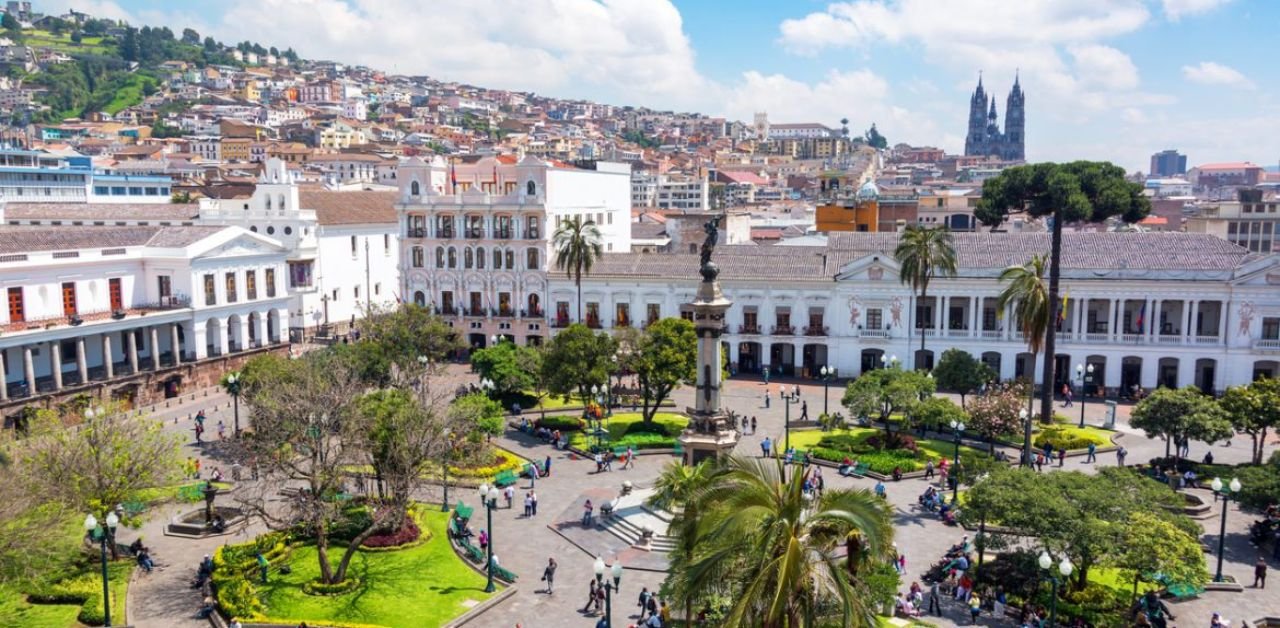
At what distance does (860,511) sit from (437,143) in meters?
192

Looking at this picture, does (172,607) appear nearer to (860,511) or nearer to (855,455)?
(860,511)

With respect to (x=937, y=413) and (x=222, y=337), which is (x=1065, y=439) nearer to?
(x=937, y=413)

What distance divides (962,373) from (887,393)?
8133 millimetres

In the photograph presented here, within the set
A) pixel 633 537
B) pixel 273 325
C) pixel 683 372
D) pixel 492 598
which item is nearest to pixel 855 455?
pixel 683 372

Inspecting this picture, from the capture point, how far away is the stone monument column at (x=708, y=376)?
32531 millimetres

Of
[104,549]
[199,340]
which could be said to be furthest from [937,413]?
[199,340]

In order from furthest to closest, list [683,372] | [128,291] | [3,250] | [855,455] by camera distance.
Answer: [128,291] < [3,250] < [683,372] < [855,455]

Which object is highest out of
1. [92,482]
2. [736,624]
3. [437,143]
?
[437,143]

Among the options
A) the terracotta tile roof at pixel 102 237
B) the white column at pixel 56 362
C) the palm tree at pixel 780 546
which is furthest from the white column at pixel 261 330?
the palm tree at pixel 780 546

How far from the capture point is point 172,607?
26141 mm

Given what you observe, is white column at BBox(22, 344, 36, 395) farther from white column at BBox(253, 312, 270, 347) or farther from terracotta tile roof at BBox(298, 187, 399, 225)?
terracotta tile roof at BBox(298, 187, 399, 225)

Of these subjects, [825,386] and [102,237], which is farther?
[102,237]

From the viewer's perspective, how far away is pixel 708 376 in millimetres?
33469

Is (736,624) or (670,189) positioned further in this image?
(670,189)
